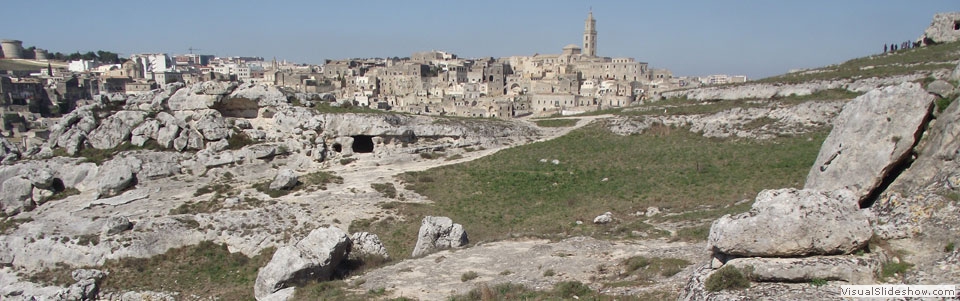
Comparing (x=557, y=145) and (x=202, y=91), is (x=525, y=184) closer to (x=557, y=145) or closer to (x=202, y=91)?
(x=557, y=145)

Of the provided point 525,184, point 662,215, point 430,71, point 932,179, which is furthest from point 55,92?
point 932,179

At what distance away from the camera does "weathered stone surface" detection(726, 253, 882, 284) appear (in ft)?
34.9

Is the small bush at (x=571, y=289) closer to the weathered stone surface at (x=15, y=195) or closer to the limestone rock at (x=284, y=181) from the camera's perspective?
the limestone rock at (x=284, y=181)

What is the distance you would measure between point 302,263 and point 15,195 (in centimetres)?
2724

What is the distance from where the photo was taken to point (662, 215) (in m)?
25.7

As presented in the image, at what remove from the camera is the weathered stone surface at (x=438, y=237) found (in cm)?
2353

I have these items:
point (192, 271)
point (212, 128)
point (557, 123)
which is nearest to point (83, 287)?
point (192, 271)

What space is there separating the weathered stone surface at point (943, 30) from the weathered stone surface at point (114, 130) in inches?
2720

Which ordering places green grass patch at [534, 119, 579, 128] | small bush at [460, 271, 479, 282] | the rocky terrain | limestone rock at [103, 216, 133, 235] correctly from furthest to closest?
green grass patch at [534, 119, 579, 128] → limestone rock at [103, 216, 133, 235] → small bush at [460, 271, 479, 282] → the rocky terrain

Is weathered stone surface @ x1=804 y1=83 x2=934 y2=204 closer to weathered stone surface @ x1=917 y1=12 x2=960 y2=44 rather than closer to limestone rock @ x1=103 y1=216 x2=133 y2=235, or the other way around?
limestone rock @ x1=103 y1=216 x2=133 y2=235

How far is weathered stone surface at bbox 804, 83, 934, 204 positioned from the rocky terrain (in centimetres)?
5

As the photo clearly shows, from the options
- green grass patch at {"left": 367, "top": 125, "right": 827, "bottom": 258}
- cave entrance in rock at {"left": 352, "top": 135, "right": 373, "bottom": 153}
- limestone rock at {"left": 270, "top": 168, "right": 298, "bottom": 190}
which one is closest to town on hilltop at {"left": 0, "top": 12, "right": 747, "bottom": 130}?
cave entrance in rock at {"left": 352, "top": 135, "right": 373, "bottom": 153}

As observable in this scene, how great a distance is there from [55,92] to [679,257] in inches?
6029

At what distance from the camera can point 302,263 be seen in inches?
787
